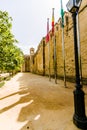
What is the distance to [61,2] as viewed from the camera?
964 cm

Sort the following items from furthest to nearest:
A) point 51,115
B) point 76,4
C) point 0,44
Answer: point 0,44, point 51,115, point 76,4

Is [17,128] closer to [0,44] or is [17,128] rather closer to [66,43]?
[0,44]

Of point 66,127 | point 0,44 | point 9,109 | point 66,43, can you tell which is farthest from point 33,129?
point 66,43

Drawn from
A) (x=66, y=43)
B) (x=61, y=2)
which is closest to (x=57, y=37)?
(x=66, y=43)

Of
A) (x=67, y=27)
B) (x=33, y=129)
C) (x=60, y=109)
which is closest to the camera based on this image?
(x=33, y=129)

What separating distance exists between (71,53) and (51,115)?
808 centimetres

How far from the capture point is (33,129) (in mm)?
2906

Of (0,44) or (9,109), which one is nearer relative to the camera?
(9,109)

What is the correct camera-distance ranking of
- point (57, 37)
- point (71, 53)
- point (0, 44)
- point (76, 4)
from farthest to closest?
point (57, 37), point (71, 53), point (0, 44), point (76, 4)

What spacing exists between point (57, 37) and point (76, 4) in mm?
11982

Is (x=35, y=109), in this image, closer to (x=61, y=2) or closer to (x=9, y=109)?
(x=9, y=109)

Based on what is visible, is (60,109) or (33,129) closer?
(33,129)

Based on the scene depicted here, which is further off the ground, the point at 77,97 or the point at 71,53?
the point at 71,53

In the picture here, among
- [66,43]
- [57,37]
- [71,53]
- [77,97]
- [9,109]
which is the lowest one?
[9,109]
